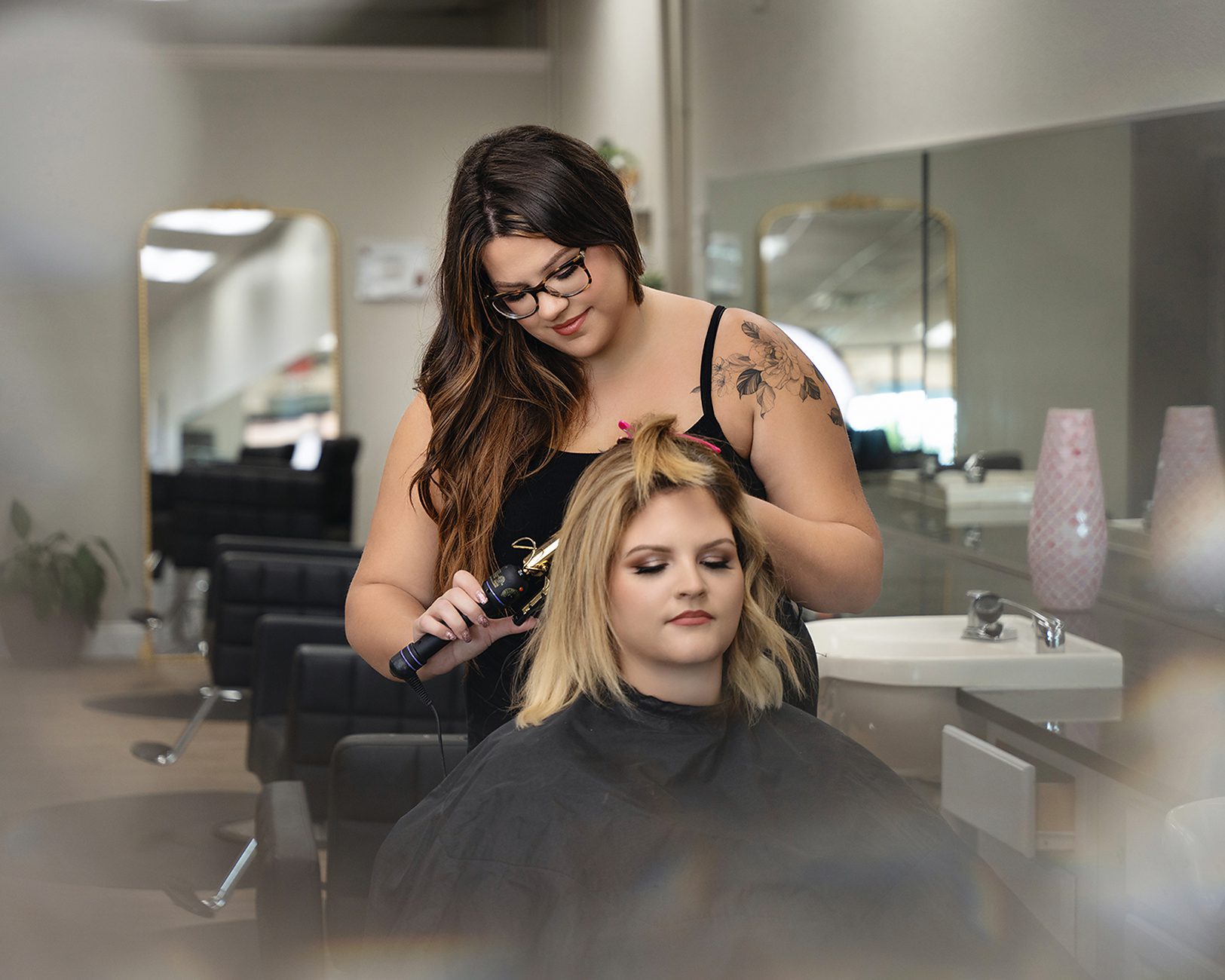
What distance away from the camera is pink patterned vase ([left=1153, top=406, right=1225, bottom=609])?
1510 millimetres

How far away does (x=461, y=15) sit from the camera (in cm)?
478

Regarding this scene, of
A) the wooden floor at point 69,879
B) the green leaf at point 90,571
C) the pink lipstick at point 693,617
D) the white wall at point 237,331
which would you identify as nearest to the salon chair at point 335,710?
the wooden floor at point 69,879

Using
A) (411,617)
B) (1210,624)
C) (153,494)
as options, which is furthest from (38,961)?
(153,494)

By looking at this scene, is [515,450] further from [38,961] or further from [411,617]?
[38,961]

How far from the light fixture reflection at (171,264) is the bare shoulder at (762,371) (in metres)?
3.86

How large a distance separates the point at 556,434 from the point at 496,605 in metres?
0.22

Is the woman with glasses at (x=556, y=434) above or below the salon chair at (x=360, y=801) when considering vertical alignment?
above

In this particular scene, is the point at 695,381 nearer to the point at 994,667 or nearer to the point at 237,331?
the point at 994,667

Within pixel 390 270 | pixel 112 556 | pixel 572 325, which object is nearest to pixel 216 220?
pixel 390 270

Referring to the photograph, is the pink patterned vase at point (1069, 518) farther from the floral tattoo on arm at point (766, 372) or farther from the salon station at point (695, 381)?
the floral tattoo on arm at point (766, 372)

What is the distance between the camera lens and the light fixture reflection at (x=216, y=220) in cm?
462

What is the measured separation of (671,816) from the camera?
1.04 m

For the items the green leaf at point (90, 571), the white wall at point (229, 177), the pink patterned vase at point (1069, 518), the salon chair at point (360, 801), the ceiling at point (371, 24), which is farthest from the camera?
the white wall at point (229, 177)

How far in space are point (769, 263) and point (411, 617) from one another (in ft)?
6.47
